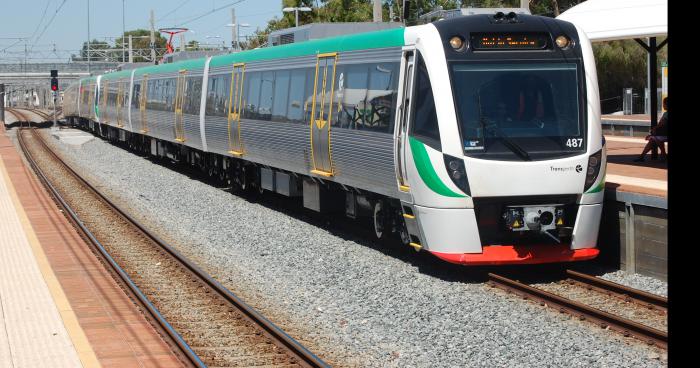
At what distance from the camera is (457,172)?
988 cm

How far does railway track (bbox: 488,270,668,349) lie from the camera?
782 centimetres

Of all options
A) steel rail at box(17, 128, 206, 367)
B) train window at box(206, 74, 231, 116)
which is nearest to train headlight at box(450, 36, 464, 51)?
steel rail at box(17, 128, 206, 367)

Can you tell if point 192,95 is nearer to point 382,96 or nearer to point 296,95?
point 296,95

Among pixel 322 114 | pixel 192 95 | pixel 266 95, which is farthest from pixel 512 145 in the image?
pixel 192 95

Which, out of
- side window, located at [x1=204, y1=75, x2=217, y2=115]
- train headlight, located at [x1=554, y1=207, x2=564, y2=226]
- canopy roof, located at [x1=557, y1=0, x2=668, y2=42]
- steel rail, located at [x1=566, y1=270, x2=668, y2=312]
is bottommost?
steel rail, located at [x1=566, y1=270, x2=668, y2=312]

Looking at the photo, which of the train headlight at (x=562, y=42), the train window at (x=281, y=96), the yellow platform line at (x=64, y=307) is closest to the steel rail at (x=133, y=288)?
the yellow platform line at (x=64, y=307)

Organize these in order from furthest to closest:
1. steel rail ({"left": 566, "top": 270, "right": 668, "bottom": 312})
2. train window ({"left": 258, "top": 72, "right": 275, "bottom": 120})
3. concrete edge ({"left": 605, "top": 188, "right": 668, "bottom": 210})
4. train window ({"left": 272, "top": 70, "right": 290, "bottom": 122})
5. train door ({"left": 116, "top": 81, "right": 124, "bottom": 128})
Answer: train door ({"left": 116, "top": 81, "right": 124, "bottom": 128}), train window ({"left": 258, "top": 72, "right": 275, "bottom": 120}), train window ({"left": 272, "top": 70, "right": 290, "bottom": 122}), concrete edge ({"left": 605, "top": 188, "right": 668, "bottom": 210}), steel rail ({"left": 566, "top": 270, "right": 668, "bottom": 312})

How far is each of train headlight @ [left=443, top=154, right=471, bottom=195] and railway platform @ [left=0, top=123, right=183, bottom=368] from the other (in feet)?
11.1

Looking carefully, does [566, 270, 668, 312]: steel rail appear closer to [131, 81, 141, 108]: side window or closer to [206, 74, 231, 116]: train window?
[206, 74, 231, 116]: train window

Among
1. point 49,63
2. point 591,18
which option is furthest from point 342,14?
point 591,18

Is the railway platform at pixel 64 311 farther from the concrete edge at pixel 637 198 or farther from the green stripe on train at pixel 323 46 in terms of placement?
the concrete edge at pixel 637 198

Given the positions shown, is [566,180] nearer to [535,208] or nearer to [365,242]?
[535,208]

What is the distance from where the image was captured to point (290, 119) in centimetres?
1516

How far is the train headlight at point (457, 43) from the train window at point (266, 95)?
257 inches
